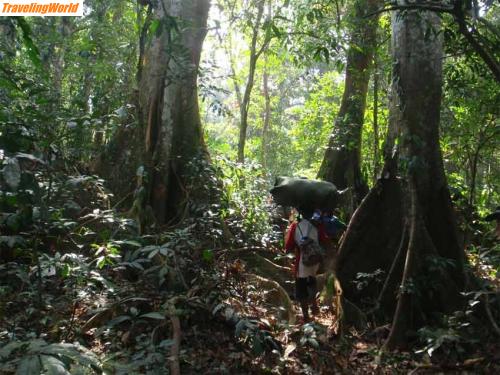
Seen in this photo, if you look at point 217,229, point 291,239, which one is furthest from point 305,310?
point 217,229

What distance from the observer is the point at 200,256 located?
5.54 metres

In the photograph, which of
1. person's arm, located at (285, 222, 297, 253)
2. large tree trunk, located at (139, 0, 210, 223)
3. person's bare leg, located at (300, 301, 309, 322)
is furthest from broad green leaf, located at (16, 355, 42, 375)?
large tree trunk, located at (139, 0, 210, 223)

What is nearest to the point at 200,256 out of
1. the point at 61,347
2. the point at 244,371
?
the point at 244,371

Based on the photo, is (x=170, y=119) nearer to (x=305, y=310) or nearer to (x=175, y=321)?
(x=305, y=310)

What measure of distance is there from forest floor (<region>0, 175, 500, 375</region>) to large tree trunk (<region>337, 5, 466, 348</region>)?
55 cm

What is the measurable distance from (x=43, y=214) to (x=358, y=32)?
6.34 metres

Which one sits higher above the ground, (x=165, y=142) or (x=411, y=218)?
(x=165, y=142)

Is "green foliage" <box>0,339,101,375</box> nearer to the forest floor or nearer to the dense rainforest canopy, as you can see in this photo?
the dense rainforest canopy

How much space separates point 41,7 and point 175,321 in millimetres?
4221

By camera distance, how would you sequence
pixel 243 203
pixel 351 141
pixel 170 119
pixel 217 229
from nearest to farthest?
1. pixel 217 229
2. pixel 170 119
3. pixel 243 203
4. pixel 351 141

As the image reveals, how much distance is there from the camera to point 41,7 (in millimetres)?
5754

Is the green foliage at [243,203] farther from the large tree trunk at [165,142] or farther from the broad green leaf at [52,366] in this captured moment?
the broad green leaf at [52,366]

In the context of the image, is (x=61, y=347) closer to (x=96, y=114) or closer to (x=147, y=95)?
(x=96, y=114)

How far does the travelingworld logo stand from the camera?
17.4 feet
